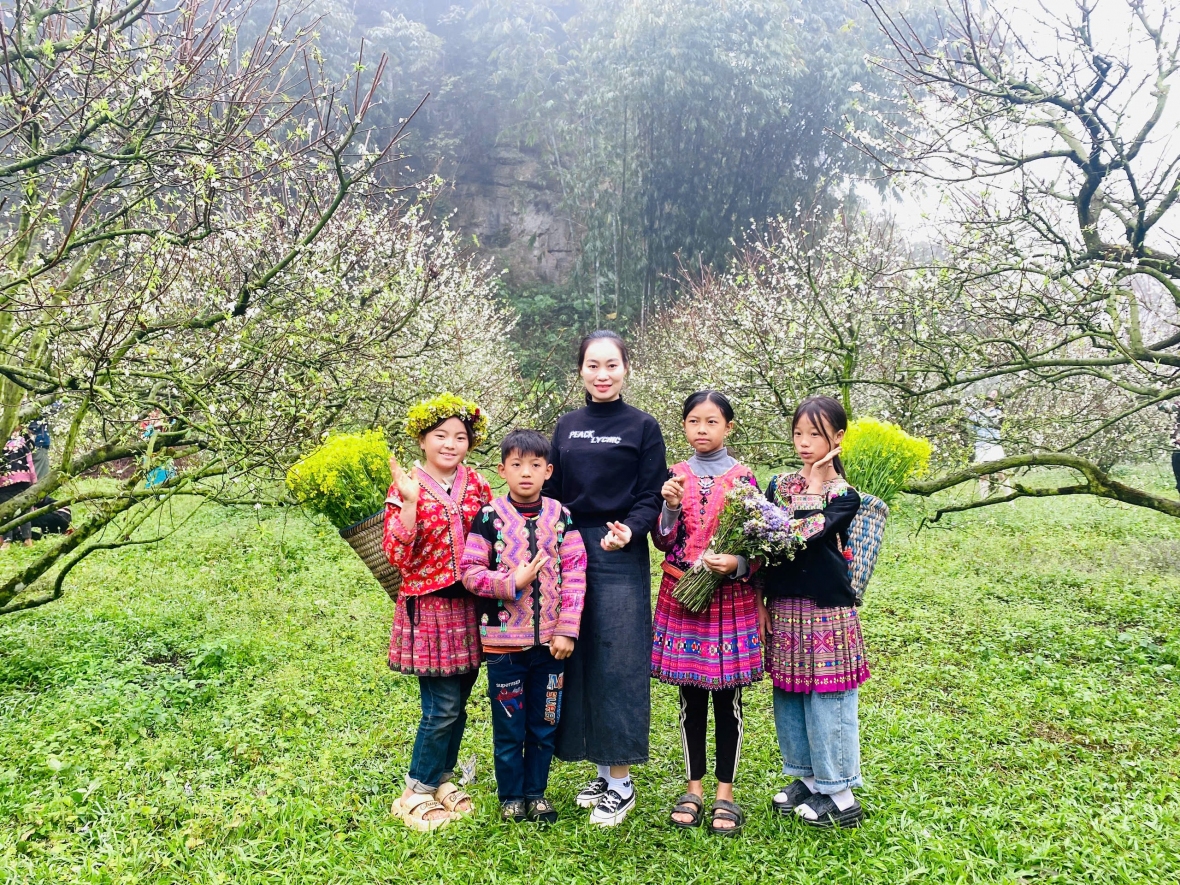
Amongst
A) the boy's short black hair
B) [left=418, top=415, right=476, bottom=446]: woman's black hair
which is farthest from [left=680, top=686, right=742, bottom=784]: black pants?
[left=418, top=415, right=476, bottom=446]: woman's black hair

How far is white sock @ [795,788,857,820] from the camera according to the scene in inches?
123

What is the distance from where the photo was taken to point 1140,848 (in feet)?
9.62

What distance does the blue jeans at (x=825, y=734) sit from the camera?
10.1 ft

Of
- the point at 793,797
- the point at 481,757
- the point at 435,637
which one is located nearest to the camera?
the point at 435,637

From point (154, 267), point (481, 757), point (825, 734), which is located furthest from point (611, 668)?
point (154, 267)

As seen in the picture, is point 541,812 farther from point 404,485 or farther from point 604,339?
point 604,339

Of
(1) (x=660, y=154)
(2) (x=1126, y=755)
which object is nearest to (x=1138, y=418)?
(2) (x=1126, y=755)

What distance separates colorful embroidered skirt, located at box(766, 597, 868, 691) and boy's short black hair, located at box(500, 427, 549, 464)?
3.88 feet

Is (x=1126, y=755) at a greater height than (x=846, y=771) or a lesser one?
lesser

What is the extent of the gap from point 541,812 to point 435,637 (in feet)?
2.84

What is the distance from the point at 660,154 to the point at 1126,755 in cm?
2324

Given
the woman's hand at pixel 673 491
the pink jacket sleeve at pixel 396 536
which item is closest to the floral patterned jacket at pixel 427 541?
the pink jacket sleeve at pixel 396 536

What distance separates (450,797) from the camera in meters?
3.34

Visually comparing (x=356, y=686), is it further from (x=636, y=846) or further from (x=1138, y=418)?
(x=1138, y=418)
